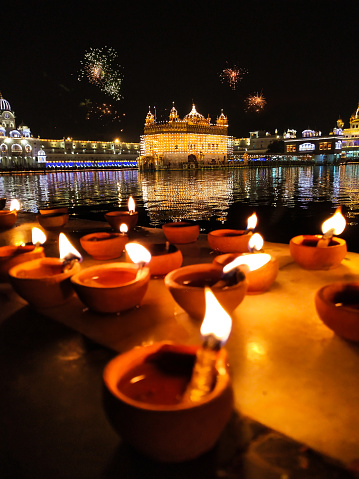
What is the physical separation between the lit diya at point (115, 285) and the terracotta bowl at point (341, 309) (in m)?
1.61

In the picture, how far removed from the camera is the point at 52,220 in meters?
8.05

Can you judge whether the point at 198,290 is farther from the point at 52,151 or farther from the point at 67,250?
the point at 52,151

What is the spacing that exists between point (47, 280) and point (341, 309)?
2.72 metres

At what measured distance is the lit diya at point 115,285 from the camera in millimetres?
3074

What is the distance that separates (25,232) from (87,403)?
274 inches

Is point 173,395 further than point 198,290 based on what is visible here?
No

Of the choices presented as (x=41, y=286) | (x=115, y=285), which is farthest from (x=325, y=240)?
(x=41, y=286)

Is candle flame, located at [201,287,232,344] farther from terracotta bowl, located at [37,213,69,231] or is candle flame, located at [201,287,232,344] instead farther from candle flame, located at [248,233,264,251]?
terracotta bowl, located at [37,213,69,231]

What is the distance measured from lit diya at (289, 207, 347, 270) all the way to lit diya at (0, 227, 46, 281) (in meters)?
3.55

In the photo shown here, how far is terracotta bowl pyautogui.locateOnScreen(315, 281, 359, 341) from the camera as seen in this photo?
257 cm

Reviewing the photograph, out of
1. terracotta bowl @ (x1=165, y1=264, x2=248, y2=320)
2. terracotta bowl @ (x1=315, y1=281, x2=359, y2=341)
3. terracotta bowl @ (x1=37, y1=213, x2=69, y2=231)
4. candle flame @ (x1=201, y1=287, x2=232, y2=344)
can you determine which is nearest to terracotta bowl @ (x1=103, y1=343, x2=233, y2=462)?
candle flame @ (x1=201, y1=287, x2=232, y2=344)

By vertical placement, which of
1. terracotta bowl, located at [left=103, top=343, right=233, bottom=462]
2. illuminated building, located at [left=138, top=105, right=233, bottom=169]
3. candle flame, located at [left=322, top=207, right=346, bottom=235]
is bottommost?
terracotta bowl, located at [left=103, top=343, right=233, bottom=462]

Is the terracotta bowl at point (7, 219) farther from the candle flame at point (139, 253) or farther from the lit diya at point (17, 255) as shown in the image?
the candle flame at point (139, 253)

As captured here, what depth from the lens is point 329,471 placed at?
162cm
